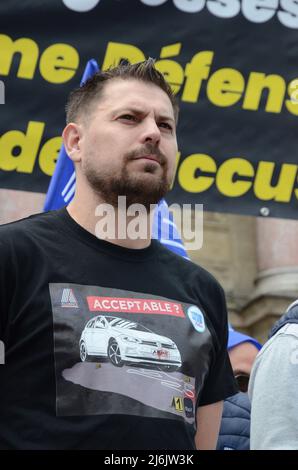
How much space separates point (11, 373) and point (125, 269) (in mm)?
448

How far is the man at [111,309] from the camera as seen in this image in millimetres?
2500

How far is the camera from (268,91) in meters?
5.20

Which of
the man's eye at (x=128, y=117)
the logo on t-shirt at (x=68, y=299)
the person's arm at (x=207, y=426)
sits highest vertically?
the man's eye at (x=128, y=117)

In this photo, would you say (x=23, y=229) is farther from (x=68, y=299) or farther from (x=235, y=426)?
(x=235, y=426)

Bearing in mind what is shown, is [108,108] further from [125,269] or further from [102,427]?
[102,427]

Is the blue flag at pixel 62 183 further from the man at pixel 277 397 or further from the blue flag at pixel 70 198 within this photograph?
the man at pixel 277 397

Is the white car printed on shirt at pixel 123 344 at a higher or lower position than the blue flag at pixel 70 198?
lower

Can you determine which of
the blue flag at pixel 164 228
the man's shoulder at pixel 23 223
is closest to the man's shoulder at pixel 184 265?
the man's shoulder at pixel 23 223

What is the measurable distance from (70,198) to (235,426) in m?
1.26

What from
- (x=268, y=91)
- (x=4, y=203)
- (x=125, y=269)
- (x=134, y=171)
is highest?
(x=268, y=91)

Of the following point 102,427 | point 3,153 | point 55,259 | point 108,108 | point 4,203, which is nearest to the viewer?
point 102,427

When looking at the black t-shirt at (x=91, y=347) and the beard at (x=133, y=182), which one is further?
the beard at (x=133, y=182)

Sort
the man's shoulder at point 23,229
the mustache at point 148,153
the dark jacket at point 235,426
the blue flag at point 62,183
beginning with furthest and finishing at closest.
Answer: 1. the blue flag at point 62,183
2. the dark jacket at point 235,426
3. the mustache at point 148,153
4. the man's shoulder at point 23,229
